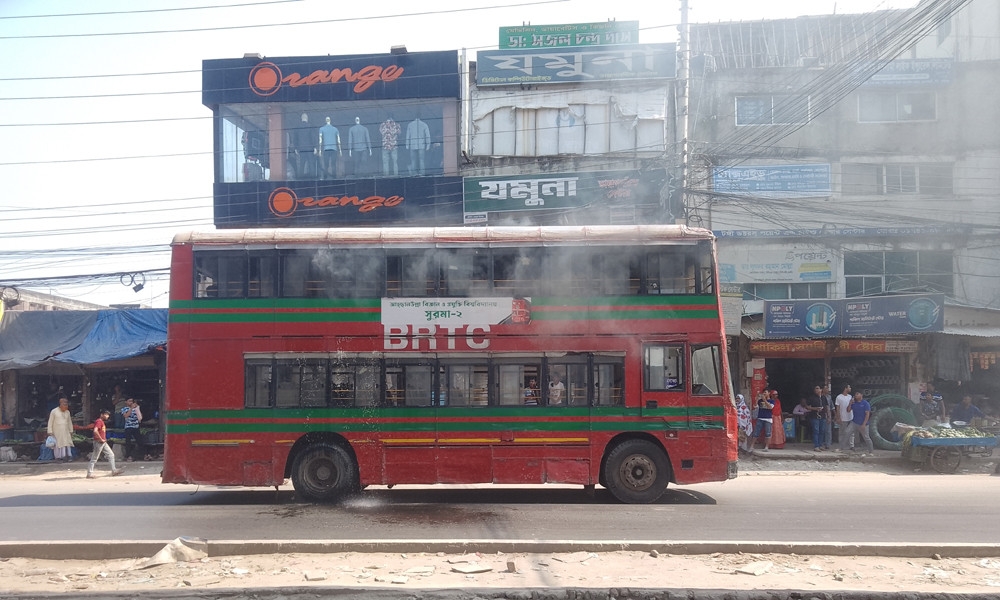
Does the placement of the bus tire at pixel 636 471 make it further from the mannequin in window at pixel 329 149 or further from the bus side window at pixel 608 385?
the mannequin in window at pixel 329 149

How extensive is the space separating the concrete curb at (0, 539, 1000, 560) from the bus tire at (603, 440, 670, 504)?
3511 mm

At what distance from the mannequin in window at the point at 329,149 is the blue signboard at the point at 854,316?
13784mm

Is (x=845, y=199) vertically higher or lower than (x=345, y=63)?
lower

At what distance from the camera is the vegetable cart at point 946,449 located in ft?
50.9

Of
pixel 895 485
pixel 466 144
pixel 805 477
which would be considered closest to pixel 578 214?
pixel 466 144

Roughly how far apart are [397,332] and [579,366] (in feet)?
9.14

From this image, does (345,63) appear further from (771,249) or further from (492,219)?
(771,249)

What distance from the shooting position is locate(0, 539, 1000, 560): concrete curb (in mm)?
7660

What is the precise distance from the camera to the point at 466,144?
23.6 metres

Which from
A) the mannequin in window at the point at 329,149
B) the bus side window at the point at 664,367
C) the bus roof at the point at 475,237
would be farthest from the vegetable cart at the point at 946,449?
the mannequin in window at the point at 329,149

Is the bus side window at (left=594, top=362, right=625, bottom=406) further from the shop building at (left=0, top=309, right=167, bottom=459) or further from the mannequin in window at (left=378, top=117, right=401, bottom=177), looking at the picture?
the mannequin in window at (left=378, top=117, right=401, bottom=177)

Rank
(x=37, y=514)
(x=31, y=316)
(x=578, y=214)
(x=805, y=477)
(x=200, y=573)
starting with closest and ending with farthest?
(x=200, y=573), (x=37, y=514), (x=805, y=477), (x=31, y=316), (x=578, y=214)

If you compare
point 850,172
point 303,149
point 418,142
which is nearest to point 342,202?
point 303,149

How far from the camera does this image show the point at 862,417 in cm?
1808
